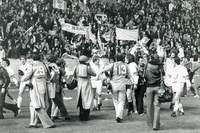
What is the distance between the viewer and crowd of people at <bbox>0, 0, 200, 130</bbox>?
14531 millimetres

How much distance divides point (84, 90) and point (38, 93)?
2026 millimetres

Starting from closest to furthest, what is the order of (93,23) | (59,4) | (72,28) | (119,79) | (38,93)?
1. (38,93)
2. (119,79)
3. (72,28)
4. (59,4)
5. (93,23)

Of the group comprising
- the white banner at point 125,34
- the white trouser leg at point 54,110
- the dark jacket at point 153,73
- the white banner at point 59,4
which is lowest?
the white trouser leg at point 54,110

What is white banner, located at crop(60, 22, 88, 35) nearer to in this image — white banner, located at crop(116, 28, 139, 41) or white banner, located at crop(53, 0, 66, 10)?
white banner, located at crop(53, 0, 66, 10)

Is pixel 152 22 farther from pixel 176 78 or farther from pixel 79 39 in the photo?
pixel 176 78

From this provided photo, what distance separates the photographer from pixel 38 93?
14.4m

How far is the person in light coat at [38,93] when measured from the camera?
14.2 metres

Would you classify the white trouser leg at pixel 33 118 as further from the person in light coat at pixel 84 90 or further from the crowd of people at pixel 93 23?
the crowd of people at pixel 93 23

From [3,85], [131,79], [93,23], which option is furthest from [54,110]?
[93,23]

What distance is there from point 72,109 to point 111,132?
629cm

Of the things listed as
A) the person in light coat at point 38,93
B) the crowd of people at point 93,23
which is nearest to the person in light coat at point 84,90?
the person in light coat at point 38,93

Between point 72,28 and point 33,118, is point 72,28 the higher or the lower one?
the higher one

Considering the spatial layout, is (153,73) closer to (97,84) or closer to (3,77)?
(3,77)

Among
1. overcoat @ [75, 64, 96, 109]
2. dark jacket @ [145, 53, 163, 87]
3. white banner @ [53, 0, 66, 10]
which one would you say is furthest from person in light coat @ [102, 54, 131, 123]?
white banner @ [53, 0, 66, 10]
